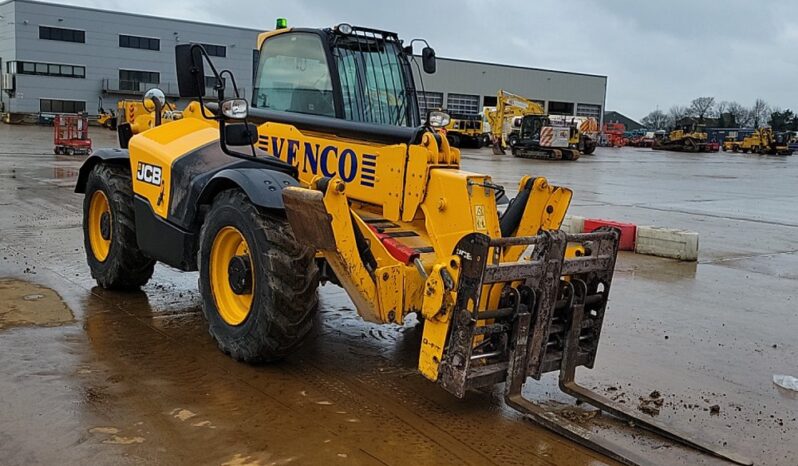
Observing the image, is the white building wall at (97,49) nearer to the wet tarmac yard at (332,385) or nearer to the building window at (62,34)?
the building window at (62,34)

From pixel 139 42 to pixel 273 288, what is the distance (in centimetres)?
6301

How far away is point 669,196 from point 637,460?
17313 mm

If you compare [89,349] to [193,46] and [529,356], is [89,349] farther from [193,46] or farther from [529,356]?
[529,356]

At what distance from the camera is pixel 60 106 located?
58.8 m

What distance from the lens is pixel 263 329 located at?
4.80 meters

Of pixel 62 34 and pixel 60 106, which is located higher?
pixel 62 34

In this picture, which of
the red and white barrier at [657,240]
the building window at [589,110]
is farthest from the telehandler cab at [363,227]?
the building window at [589,110]

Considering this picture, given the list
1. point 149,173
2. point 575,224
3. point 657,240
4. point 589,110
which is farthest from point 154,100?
point 589,110

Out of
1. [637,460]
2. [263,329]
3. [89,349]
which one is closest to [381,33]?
[263,329]

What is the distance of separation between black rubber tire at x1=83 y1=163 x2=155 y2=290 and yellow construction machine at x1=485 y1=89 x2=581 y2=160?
33638 millimetres

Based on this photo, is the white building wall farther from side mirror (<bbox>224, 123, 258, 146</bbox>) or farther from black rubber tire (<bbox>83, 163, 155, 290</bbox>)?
side mirror (<bbox>224, 123, 258, 146</bbox>)

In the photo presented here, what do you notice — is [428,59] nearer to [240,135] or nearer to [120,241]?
[240,135]

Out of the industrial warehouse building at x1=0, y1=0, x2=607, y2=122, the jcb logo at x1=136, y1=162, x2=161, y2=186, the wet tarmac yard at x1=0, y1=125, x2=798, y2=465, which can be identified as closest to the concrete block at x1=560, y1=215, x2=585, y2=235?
the wet tarmac yard at x1=0, y1=125, x2=798, y2=465

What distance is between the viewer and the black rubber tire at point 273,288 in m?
4.69
